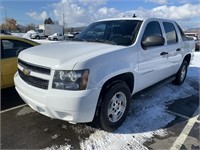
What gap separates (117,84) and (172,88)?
3151mm

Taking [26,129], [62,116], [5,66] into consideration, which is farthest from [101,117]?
[5,66]

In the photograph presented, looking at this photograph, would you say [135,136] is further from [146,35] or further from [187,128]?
[146,35]

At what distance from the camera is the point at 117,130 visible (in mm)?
3436

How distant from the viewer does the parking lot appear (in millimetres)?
3043

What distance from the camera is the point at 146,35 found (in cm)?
389

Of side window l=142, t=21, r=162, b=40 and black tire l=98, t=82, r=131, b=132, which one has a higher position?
side window l=142, t=21, r=162, b=40

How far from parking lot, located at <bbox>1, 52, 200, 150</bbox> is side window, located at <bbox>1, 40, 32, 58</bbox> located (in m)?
1.07

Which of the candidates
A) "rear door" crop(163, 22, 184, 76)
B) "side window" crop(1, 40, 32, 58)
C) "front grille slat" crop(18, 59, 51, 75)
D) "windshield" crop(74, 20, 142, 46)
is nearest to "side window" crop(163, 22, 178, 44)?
"rear door" crop(163, 22, 184, 76)

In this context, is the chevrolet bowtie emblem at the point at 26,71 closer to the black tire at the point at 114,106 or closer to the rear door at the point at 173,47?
the black tire at the point at 114,106

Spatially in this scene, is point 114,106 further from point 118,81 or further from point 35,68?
point 35,68

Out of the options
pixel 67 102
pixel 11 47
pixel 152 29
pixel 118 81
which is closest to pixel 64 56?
pixel 67 102

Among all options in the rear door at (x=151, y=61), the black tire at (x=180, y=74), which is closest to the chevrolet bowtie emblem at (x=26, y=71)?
the rear door at (x=151, y=61)

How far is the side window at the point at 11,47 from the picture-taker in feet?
14.8

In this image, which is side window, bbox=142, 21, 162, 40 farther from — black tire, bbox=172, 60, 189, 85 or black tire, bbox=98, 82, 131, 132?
black tire, bbox=172, 60, 189, 85
